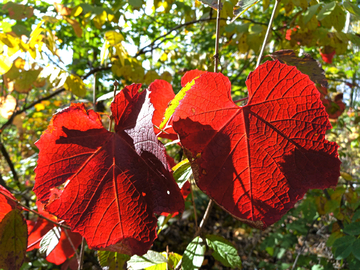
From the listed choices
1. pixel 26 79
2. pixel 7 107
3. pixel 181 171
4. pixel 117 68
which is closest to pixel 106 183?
pixel 181 171

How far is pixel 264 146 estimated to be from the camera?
1.39ft

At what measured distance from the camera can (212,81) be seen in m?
0.42

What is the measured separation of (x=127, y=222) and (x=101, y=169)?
4.0 inches

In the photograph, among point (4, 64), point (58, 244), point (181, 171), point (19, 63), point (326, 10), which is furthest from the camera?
point (19, 63)

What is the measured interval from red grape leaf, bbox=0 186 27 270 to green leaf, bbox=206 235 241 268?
1.52 feet

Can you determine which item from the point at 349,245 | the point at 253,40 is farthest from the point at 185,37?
the point at 349,245

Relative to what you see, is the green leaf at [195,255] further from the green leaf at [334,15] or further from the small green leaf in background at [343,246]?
the green leaf at [334,15]

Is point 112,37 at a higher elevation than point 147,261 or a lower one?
higher

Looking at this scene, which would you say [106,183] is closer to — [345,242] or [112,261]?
[112,261]

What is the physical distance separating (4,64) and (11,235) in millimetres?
878

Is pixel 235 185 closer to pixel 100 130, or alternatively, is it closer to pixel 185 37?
pixel 100 130

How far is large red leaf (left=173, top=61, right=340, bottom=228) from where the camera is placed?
1.32 feet

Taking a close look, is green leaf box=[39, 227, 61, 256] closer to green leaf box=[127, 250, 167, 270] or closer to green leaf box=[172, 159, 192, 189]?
green leaf box=[127, 250, 167, 270]

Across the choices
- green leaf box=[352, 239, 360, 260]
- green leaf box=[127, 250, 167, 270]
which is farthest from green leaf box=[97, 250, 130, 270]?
green leaf box=[352, 239, 360, 260]
